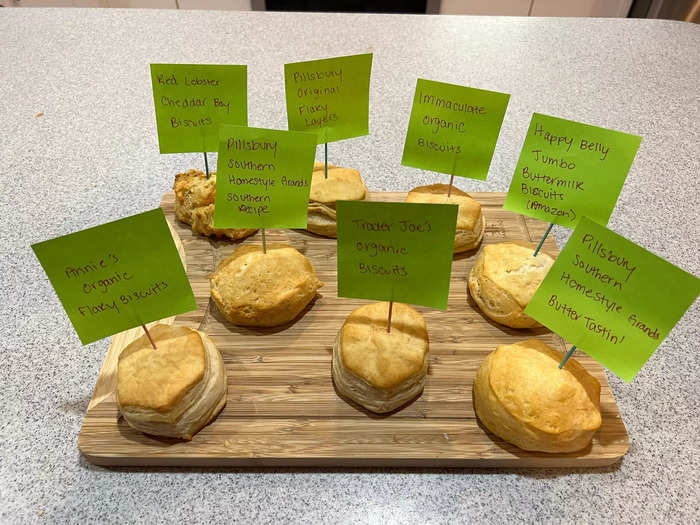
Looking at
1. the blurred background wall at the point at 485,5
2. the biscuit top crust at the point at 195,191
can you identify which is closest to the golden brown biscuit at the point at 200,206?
the biscuit top crust at the point at 195,191

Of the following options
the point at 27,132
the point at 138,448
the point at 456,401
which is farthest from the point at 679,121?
the point at 27,132

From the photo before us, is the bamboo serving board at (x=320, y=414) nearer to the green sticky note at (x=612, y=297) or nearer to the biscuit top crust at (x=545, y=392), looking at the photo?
the biscuit top crust at (x=545, y=392)

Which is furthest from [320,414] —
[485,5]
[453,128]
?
[485,5]

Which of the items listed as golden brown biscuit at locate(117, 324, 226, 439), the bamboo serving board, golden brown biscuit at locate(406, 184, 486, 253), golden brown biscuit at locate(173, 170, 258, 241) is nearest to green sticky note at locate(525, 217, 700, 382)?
the bamboo serving board

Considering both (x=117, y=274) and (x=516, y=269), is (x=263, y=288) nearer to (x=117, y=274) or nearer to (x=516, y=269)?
(x=117, y=274)

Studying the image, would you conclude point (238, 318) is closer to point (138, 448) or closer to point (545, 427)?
point (138, 448)

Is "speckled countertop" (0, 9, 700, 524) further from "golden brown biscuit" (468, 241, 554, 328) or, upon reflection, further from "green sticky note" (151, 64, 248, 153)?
"green sticky note" (151, 64, 248, 153)
